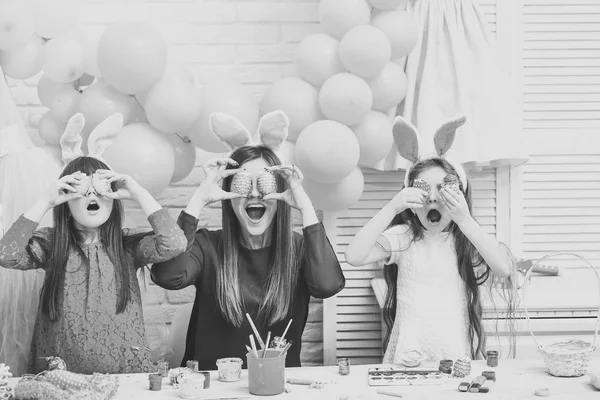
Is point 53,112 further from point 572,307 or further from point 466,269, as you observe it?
point 572,307

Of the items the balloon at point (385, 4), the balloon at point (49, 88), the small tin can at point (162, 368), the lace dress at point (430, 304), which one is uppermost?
the balloon at point (385, 4)

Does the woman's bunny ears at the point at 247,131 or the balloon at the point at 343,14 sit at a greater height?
the balloon at the point at 343,14

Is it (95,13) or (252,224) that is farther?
(95,13)

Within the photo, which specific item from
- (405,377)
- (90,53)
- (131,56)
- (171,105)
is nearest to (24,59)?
(90,53)

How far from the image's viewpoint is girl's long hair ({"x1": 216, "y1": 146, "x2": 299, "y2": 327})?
7.29ft

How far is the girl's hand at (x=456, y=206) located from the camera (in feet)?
7.08

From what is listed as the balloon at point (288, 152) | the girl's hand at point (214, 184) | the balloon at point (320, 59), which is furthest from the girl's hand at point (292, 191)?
the balloon at point (320, 59)

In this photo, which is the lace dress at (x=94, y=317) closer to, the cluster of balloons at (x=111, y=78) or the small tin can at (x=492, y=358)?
the cluster of balloons at (x=111, y=78)

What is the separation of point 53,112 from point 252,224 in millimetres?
844

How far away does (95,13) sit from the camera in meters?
3.00

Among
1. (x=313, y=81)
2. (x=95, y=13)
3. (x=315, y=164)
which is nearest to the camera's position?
(x=315, y=164)

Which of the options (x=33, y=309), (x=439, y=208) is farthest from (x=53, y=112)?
(x=439, y=208)

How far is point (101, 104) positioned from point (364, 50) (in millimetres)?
899

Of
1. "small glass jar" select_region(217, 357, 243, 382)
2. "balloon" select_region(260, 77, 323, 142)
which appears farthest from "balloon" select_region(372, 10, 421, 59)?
"small glass jar" select_region(217, 357, 243, 382)
